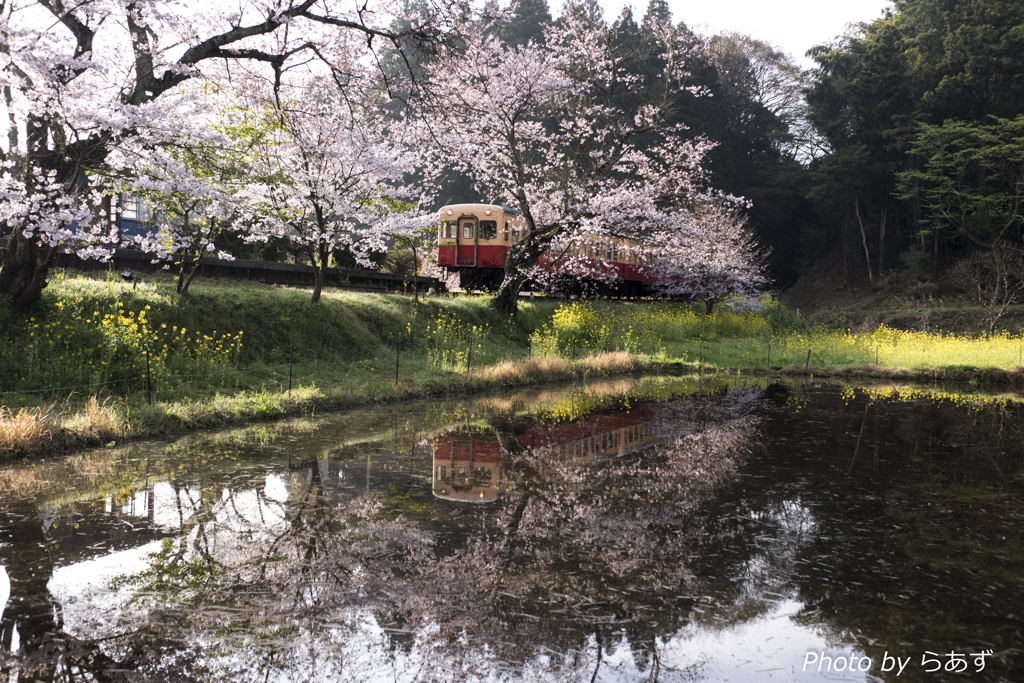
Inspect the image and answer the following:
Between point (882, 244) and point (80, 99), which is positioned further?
point (882, 244)

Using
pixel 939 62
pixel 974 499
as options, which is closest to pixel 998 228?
pixel 939 62

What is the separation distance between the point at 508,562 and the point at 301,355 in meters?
9.00

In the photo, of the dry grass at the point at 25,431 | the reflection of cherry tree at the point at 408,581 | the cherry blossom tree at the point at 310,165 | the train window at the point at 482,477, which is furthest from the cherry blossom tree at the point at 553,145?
the reflection of cherry tree at the point at 408,581

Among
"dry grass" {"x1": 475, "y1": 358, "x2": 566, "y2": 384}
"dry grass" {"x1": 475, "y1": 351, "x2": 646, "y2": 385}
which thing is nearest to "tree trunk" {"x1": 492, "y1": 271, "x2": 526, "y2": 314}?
"dry grass" {"x1": 475, "y1": 351, "x2": 646, "y2": 385}

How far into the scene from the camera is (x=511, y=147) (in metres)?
17.2

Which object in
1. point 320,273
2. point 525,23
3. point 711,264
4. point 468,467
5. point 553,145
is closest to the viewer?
point 468,467

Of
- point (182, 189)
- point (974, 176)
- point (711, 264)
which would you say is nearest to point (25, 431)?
point (182, 189)

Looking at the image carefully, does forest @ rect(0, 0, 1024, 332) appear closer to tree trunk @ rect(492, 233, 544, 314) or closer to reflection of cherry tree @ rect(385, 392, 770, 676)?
tree trunk @ rect(492, 233, 544, 314)

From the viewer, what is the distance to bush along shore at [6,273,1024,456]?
26.9 feet

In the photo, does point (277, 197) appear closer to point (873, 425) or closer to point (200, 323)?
point (200, 323)

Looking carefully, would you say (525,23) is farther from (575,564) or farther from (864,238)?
(575,564)

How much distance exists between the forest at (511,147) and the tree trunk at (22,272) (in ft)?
0.10

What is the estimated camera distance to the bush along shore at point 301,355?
819cm

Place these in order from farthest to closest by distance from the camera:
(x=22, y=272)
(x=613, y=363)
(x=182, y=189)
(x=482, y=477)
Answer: (x=613, y=363) → (x=182, y=189) → (x=22, y=272) → (x=482, y=477)
